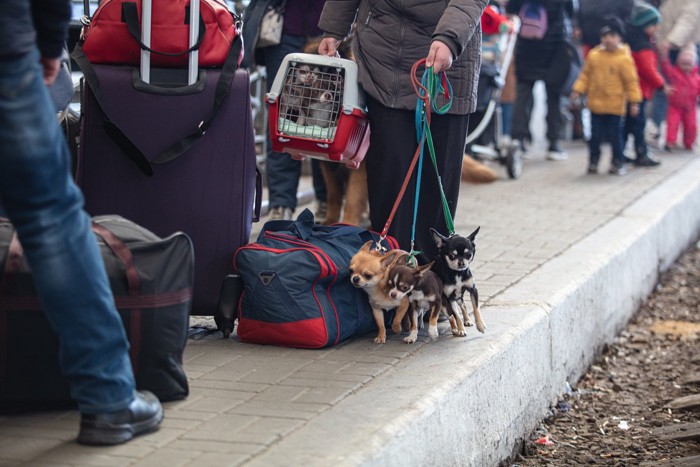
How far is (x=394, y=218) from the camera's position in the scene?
532 centimetres

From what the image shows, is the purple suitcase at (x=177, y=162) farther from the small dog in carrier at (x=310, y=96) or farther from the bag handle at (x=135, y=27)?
the small dog in carrier at (x=310, y=96)

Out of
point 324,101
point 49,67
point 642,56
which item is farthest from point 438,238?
point 642,56

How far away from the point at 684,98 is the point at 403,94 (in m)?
9.55

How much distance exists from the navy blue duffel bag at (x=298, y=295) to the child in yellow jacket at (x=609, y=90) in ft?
23.0

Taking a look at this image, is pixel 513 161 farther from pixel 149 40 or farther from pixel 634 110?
pixel 149 40

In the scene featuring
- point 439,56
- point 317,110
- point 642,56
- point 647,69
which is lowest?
point 647,69

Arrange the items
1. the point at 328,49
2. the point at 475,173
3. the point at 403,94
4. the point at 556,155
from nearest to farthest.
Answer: the point at 403,94
the point at 328,49
the point at 475,173
the point at 556,155

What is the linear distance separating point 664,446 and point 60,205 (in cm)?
298

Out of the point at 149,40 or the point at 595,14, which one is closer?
the point at 149,40

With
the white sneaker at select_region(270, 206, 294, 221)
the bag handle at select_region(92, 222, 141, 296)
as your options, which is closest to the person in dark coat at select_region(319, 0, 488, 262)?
the bag handle at select_region(92, 222, 141, 296)

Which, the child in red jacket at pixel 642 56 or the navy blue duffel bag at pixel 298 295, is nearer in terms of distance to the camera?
the navy blue duffel bag at pixel 298 295

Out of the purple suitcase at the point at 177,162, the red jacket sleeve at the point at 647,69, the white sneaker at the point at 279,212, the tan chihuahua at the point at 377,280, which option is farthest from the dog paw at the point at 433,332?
the red jacket sleeve at the point at 647,69

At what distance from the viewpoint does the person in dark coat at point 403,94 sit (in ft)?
16.6

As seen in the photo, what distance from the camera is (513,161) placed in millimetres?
11164
